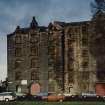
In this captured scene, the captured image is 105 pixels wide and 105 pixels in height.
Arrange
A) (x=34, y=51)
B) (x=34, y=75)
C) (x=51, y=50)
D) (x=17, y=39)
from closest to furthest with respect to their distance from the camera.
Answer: (x=51, y=50)
(x=34, y=51)
(x=34, y=75)
(x=17, y=39)

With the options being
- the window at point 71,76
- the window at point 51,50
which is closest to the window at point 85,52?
the window at point 71,76

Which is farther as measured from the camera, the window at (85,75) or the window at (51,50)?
the window at (51,50)

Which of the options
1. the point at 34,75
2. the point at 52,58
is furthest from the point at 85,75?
the point at 34,75

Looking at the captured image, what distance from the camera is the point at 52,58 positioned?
121938 mm

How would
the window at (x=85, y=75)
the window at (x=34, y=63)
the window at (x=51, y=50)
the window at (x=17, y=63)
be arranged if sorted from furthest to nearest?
the window at (x=17, y=63) → the window at (x=34, y=63) → the window at (x=51, y=50) → the window at (x=85, y=75)

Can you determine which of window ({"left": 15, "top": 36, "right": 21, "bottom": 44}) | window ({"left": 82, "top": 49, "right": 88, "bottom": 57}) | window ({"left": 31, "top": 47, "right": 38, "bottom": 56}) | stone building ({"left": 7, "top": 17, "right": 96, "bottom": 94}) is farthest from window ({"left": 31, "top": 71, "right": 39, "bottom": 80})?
window ({"left": 82, "top": 49, "right": 88, "bottom": 57})

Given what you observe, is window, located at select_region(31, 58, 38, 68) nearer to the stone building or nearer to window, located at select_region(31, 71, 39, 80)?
the stone building

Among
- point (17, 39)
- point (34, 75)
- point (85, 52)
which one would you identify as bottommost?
point (34, 75)

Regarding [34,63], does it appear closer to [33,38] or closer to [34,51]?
[34,51]

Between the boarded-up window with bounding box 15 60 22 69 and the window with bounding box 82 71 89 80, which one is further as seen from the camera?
the boarded-up window with bounding box 15 60 22 69

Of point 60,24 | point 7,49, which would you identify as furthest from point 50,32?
point 7,49

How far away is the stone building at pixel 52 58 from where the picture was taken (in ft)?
389

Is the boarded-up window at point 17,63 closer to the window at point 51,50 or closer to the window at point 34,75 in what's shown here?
the window at point 34,75

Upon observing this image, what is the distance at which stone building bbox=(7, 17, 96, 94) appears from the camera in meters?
119
